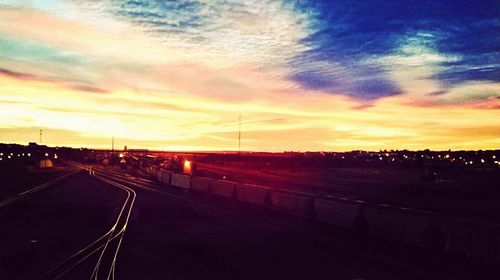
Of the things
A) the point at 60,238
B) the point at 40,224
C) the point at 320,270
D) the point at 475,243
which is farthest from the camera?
the point at 40,224

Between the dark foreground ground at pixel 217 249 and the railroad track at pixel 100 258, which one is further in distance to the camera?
the dark foreground ground at pixel 217 249

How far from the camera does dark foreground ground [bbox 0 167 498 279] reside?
14.6 metres

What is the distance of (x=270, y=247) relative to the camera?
18891mm

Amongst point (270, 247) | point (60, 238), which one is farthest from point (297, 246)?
point (60, 238)

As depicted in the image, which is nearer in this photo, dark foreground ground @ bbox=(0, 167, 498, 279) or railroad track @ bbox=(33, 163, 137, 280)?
railroad track @ bbox=(33, 163, 137, 280)

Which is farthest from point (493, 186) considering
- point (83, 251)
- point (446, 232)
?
point (83, 251)

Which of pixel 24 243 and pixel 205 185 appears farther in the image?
pixel 205 185

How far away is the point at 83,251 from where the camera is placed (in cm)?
1767

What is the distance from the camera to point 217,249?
1855cm

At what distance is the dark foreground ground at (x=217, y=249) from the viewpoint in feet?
48.0

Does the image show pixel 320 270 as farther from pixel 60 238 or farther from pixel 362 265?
pixel 60 238

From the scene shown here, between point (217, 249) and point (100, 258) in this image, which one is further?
point (217, 249)

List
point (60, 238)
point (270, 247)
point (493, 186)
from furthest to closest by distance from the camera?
point (493, 186) → point (60, 238) → point (270, 247)

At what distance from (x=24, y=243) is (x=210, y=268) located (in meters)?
8.54
